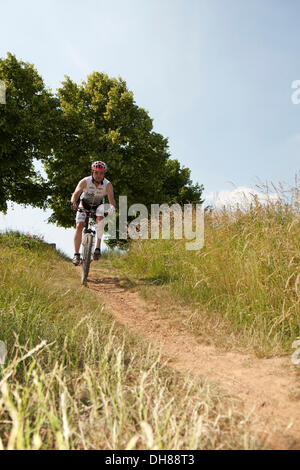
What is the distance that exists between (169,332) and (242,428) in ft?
7.98

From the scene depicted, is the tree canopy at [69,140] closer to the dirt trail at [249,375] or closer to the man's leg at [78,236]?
the man's leg at [78,236]

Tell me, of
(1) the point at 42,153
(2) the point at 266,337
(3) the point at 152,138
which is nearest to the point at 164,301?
(2) the point at 266,337

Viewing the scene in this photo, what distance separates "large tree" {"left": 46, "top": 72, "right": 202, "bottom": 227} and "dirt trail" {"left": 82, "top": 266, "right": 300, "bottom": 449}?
14.1 meters

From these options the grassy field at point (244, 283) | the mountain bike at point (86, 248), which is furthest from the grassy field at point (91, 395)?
the mountain bike at point (86, 248)

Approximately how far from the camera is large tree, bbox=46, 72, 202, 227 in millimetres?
17859

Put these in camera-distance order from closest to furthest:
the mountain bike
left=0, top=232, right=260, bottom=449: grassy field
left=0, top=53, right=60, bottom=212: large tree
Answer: left=0, top=232, right=260, bottom=449: grassy field → the mountain bike → left=0, top=53, right=60, bottom=212: large tree

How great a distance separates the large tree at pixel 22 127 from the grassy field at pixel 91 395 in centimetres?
1330

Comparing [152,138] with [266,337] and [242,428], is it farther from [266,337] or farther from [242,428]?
[242,428]

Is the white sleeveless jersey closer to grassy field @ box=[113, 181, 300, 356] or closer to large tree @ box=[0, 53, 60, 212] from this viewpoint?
grassy field @ box=[113, 181, 300, 356]

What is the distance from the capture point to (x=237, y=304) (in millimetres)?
4305

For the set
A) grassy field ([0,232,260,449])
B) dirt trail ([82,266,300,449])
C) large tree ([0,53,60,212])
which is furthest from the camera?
large tree ([0,53,60,212])

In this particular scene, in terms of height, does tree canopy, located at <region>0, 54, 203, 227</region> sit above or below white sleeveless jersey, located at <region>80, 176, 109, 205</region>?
above

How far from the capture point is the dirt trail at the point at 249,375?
1.96m

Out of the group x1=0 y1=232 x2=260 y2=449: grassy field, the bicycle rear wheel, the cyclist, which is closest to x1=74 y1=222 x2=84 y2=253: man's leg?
the cyclist
